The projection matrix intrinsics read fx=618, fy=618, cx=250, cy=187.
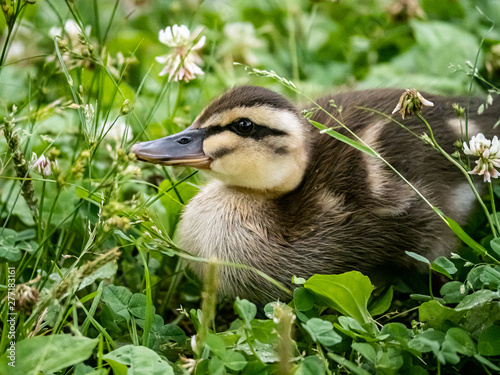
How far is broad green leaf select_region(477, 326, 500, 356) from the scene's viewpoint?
1.30 m

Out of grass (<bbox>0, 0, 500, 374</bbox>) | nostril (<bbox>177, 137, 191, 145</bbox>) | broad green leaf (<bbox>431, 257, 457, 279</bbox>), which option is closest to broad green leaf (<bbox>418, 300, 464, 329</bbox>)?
grass (<bbox>0, 0, 500, 374</bbox>)

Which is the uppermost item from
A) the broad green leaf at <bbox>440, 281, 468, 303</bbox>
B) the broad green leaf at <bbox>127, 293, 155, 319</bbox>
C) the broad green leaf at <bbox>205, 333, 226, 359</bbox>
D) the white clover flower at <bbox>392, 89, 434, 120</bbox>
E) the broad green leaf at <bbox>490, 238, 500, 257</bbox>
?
the white clover flower at <bbox>392, 89, 434, 120</bbox>

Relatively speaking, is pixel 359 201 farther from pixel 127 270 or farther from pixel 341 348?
pixel 127 270

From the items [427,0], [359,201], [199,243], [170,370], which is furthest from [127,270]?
[427,0]

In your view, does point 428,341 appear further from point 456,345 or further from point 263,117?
point 263,117

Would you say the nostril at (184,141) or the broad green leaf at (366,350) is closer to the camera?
the broad green leaf at (366,350)

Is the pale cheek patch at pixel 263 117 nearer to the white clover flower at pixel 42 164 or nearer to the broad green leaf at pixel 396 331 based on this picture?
the white clover flower at pixel 42 164

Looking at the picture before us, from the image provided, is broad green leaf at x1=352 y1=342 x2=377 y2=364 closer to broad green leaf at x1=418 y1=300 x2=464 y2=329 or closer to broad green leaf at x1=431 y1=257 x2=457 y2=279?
broad green leaf at x1=418 y1=300 x2=464 y2=329

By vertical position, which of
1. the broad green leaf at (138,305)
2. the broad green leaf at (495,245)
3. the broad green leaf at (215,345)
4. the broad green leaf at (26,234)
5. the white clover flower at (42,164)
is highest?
the white clover flower at (42,164)

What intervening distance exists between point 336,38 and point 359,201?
1.58 m

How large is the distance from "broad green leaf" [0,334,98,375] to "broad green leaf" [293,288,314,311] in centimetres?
50

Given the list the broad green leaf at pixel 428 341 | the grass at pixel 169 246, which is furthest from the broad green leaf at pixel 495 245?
the broad green leaf at pixel 428 341

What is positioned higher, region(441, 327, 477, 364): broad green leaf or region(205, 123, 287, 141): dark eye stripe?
region(205, 123, 287, 141): dark eye stripe

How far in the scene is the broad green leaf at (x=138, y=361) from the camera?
1.25 meters
